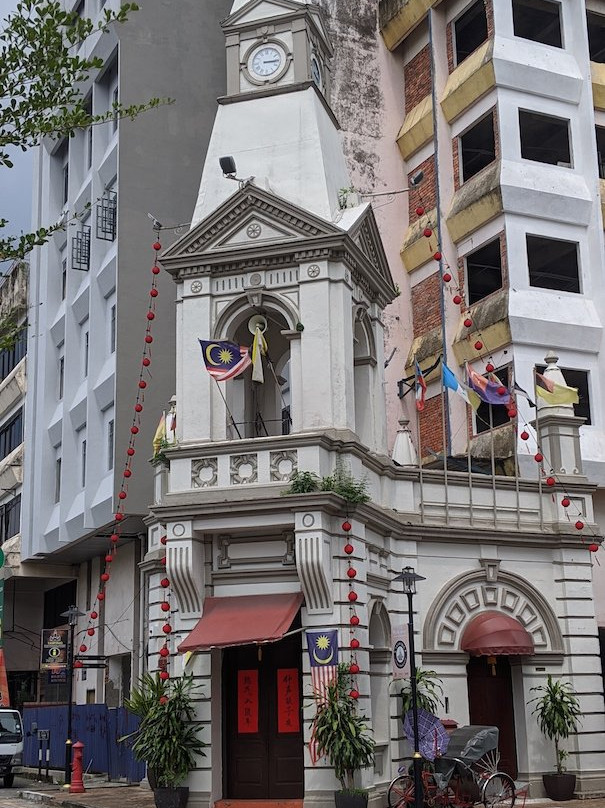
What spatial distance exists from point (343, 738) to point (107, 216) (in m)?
22.9

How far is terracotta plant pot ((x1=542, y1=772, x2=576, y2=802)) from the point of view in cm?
2358

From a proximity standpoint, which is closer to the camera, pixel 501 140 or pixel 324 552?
pixel 324 552

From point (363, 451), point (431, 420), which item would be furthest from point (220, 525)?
point (431, 420)

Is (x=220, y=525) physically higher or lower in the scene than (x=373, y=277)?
lower

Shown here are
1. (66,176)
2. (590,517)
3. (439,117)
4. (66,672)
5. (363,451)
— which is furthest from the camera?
(66,176)

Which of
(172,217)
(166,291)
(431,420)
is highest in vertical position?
(172,217)

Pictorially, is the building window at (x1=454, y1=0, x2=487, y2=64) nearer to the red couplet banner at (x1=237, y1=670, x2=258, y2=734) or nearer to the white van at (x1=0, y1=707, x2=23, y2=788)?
the red couplet banner at (x1=237, y1=670, x2=258, y2=734)

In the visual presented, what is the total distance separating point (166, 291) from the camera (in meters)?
36.2

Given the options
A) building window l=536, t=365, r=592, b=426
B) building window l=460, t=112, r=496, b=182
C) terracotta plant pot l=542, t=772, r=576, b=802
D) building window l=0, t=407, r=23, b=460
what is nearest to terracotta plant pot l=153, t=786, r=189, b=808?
terracotta plant pot l=542, t=772, r=576, b=802

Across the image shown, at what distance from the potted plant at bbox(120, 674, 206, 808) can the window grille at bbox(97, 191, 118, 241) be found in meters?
19.7

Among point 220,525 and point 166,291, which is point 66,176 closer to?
point 166,291

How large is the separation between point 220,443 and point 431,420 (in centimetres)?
1450

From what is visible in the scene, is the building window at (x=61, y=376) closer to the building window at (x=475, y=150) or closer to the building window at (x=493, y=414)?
the building window at (x=475, y=150)

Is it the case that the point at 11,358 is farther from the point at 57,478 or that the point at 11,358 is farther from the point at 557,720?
the point at 557,720
